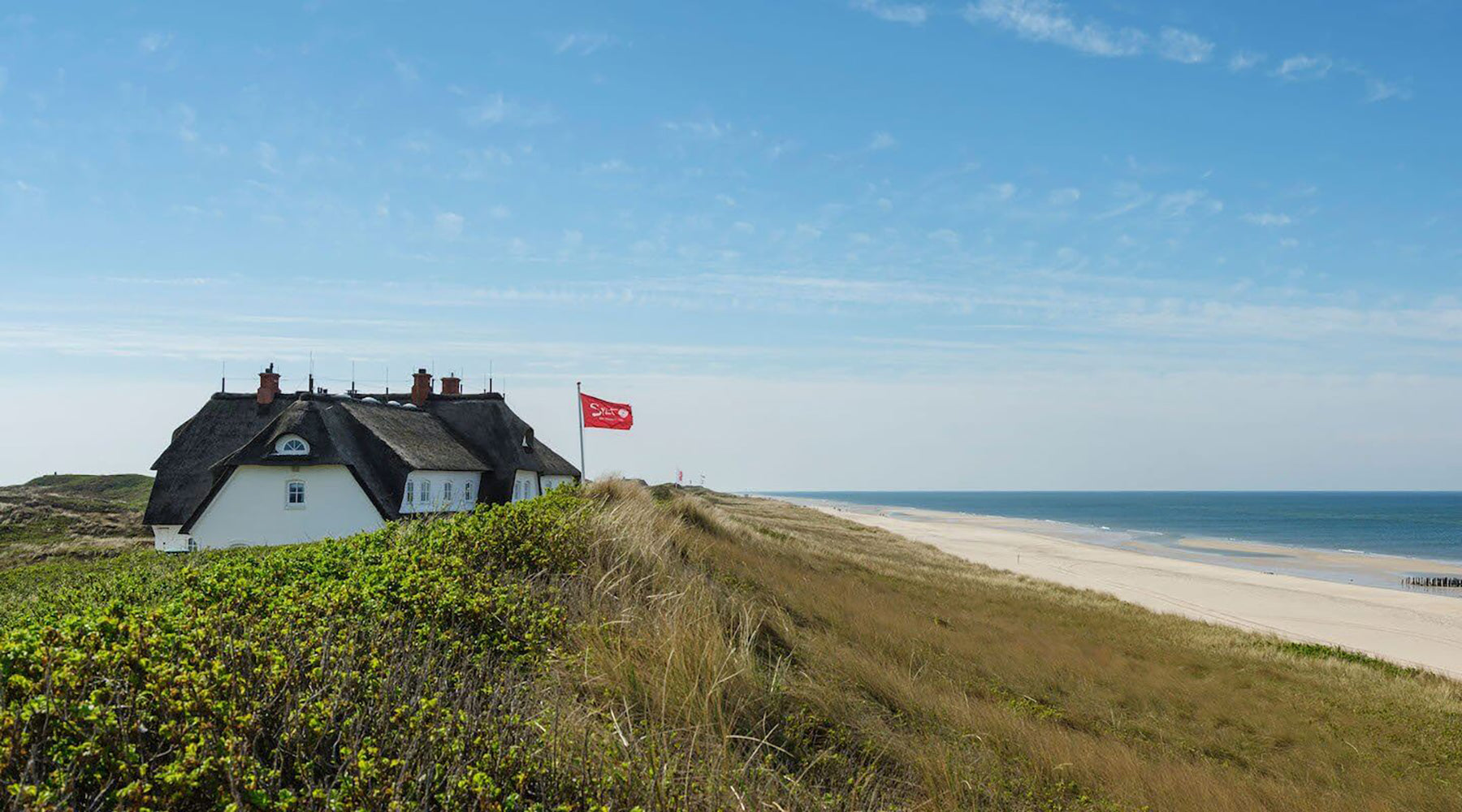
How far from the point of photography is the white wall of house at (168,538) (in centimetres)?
2975

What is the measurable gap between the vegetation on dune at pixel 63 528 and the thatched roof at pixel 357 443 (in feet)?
9.33

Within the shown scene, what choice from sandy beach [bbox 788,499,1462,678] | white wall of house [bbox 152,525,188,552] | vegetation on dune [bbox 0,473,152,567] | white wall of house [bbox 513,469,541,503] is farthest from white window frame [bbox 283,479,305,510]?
sandy beach [bbox 788,499,1462,678]

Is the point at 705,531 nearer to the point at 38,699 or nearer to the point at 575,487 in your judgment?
the point at 575,487

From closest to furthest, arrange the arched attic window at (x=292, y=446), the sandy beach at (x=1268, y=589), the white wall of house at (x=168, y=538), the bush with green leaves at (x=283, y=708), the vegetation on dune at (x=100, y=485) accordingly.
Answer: the bush with green leaves at (x=283, y=708), the sandy beach at (x=1268, y=589), the arched attic window at (x=292, y=446), the white wall of house at (x=168, y=538), the vegetation on dune at (x=100, y=485)

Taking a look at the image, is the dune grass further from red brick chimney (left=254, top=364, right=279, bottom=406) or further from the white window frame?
red brick chimney (left=254, top=364, right=279, bottom=406)

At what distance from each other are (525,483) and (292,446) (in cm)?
1059

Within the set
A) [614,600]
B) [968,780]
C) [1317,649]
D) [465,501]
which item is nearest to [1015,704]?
[968,780]

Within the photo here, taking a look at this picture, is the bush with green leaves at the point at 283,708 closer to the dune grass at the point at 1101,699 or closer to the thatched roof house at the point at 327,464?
the dune grass at the point at 1101,699

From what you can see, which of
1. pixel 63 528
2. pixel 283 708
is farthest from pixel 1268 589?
pixel 63 528

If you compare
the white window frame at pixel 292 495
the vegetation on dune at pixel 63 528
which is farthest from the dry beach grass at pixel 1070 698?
the vegetation on dune at pixel 63 528

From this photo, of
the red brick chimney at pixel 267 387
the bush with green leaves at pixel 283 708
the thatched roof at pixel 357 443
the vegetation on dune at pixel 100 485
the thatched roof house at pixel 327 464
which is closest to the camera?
the bush with green leaves at pixel 283 708

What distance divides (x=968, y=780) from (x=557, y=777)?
327cm

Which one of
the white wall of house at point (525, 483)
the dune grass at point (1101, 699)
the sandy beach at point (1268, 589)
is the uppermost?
the white wall of house at point (525, 483)

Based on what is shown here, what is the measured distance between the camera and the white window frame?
92.9 feet
